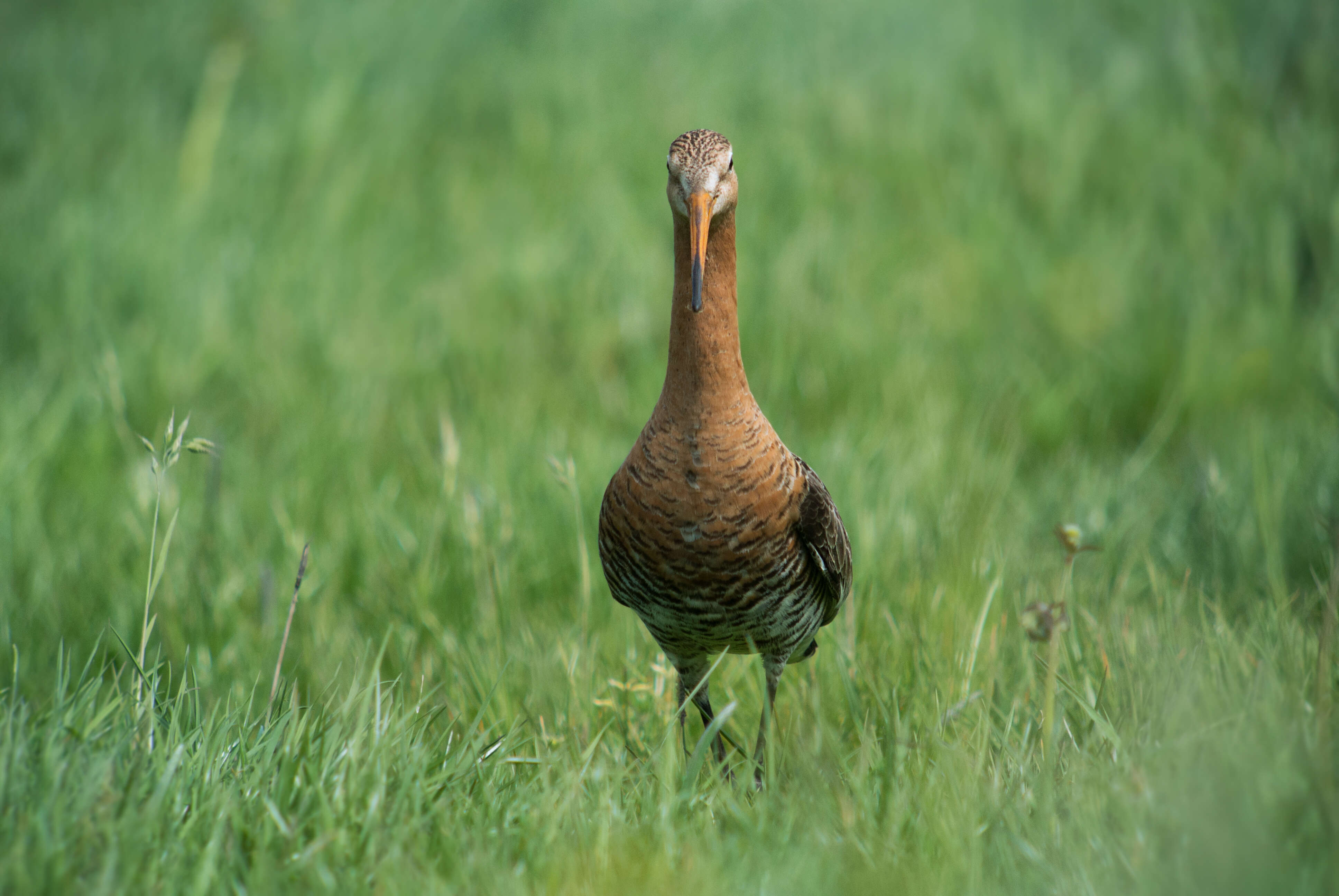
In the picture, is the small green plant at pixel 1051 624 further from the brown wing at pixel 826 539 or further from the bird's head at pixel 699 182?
the bird's head at pixel 699 182

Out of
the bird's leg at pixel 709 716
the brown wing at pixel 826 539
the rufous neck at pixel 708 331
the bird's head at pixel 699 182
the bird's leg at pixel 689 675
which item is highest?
the bird's head at pixel 699 182

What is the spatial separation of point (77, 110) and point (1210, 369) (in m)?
6.78

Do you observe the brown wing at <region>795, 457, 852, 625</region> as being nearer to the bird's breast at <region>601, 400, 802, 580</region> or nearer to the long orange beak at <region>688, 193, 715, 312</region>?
the bird's breast at <region>601, 400, 802, 580</region>

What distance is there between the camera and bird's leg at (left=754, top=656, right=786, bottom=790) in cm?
302

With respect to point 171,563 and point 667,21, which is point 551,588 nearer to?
point 171,563

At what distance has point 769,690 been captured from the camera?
331cm

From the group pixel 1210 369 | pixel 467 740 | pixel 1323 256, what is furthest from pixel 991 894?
pixel 1323 256

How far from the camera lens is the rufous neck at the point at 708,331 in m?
2.99

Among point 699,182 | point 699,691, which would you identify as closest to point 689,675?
point 699,691

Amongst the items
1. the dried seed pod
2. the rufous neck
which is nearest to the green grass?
the dried seed pod

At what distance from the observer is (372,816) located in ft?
7.28

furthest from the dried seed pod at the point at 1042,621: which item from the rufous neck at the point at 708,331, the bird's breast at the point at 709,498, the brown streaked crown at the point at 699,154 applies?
the brown streaked crown at the point at 699,154

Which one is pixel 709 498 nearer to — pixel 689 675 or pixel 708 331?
pixel 708 331

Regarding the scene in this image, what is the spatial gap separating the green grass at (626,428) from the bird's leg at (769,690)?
0.30 ft
